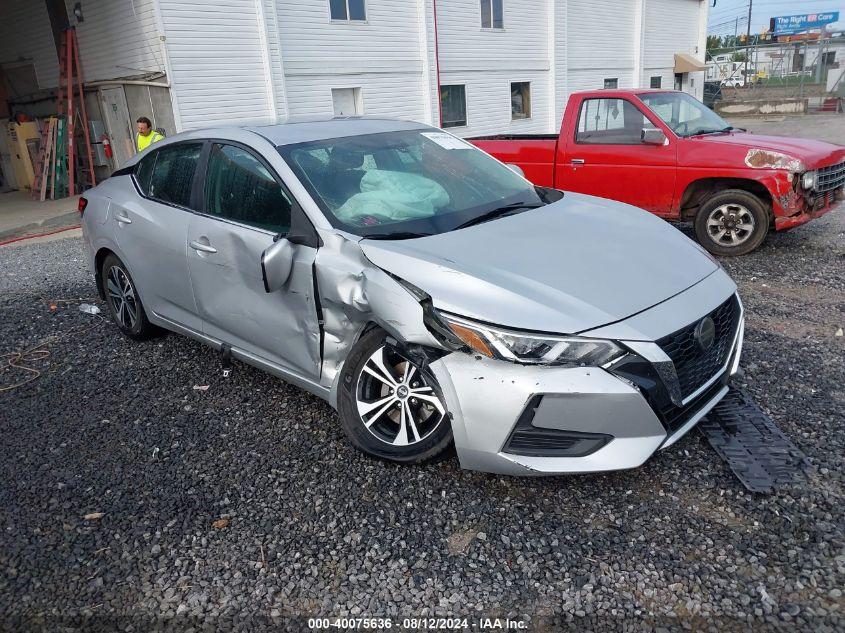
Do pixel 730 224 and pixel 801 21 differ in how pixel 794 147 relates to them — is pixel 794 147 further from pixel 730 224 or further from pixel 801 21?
pixel 801 21

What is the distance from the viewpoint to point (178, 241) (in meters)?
4.31

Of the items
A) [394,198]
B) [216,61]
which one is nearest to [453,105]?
[216,61]

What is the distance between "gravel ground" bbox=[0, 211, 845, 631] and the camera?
2.52m

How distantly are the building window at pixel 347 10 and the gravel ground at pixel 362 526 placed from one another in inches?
582

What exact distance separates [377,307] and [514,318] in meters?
0.68

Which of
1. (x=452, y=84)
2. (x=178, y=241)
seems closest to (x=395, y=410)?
(x=178, y=241)

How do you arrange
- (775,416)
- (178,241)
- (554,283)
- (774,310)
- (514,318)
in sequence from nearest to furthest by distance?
1. (514,318)
2. (554,283)
3. (775,416)
4. (178,241)
5. (774,310)

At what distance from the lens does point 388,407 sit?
3305 mm

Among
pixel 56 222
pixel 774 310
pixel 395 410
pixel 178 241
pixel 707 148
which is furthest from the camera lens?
pixel 56 222

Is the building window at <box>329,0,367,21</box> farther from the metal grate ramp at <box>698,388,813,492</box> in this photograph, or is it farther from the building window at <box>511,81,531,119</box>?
the metal grate ramp at <box>698,388,813,492</box>

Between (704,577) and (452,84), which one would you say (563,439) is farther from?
Answer: (452,84)

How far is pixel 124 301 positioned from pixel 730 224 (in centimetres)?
582

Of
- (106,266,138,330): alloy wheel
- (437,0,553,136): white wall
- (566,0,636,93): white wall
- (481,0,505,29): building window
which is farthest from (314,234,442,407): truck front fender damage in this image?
(566,0,636,93): white wall

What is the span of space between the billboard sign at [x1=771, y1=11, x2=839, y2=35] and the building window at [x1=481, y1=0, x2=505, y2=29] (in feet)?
183
